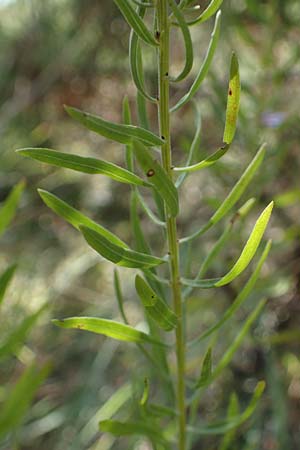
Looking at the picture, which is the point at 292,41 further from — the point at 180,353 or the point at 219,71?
the point at 180,353

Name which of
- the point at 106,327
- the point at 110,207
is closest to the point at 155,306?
the point at 106,327

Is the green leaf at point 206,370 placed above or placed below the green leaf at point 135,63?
below

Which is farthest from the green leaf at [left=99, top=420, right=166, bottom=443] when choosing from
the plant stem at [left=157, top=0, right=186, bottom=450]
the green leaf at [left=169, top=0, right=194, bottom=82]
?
the green leaf at [left=169, top=0, right=194, bottom=82]

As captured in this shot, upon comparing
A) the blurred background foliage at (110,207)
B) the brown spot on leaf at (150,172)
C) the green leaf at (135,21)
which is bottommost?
the blurred background foliage at (110,207)

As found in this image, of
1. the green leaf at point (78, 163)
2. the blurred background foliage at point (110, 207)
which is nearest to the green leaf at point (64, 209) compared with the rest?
the green leaf at point (78, 163)

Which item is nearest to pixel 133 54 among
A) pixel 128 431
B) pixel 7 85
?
pixel 128 431

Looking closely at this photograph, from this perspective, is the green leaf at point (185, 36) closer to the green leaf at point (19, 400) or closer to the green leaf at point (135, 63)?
the green leaf at point (135, 63)

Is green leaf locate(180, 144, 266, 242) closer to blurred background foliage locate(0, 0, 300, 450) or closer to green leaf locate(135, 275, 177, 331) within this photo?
green leaf locate(135, 275, 177, 331)
